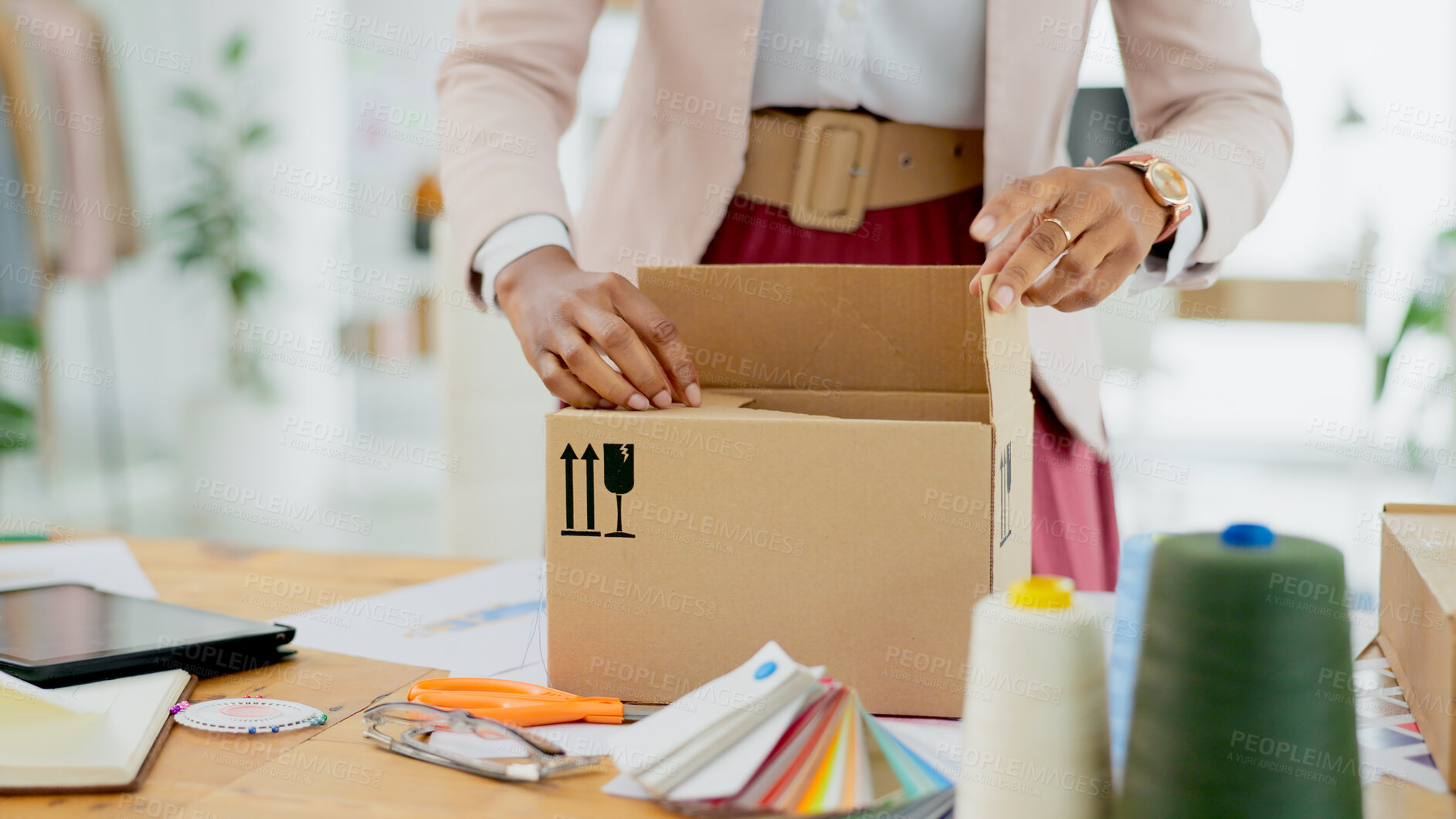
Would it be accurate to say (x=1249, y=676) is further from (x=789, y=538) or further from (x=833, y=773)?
(x=789, y=538)

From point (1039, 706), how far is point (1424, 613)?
335 millimetres

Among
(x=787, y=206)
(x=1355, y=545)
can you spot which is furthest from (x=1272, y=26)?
(x=787, y=206)

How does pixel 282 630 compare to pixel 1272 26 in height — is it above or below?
below

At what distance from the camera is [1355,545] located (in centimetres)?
373

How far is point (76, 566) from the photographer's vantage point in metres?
1.04

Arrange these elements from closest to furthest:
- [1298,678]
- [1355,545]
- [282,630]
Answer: [1298,678] → [282,630] → [1355,545]

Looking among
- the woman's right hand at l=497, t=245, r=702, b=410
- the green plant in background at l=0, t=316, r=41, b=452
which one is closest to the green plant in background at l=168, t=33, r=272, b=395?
the green plant in background at l=0, t=316, r=41, b=452

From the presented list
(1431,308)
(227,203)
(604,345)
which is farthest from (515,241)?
(227,203)

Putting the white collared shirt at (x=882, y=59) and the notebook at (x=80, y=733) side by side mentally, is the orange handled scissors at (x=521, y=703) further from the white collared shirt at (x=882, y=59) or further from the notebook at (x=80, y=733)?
the white collared shirt at (x=882, y=59)

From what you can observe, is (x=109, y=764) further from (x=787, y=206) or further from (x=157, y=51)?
(x=157, y=51)

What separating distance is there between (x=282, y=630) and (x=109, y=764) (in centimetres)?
22

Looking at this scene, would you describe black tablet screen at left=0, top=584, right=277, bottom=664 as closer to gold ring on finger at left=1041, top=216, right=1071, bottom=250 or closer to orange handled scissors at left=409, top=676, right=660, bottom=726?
orange handled scissors at left=409, top=676, right=660, bottom=726

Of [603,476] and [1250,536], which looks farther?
[603,476]

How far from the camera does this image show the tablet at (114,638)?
69 cm
